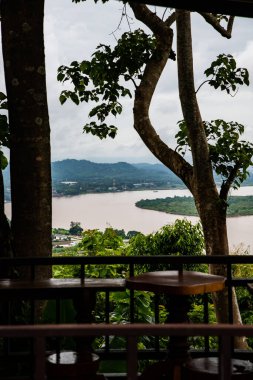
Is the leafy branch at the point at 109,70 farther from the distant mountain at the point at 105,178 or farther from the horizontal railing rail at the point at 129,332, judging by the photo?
the distant mountain at the point at 105,178

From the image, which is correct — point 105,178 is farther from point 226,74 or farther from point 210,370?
point 210,370

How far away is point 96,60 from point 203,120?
183cm

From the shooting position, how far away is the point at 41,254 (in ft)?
15.6

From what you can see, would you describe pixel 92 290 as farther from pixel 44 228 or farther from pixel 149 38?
pixel 149 38

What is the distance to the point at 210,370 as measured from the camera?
279 centimetres

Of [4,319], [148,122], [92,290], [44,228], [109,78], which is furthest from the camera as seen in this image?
[148,122]

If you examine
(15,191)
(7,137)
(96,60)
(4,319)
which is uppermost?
(96,60)

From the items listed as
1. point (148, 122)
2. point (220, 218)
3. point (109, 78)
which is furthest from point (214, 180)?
point (109, 78)

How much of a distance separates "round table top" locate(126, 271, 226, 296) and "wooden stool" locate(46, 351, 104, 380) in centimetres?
45

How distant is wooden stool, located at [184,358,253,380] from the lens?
2760 millimetres

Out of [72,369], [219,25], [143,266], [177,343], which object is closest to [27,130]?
[72,369]

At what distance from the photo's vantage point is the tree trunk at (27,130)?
4707mm

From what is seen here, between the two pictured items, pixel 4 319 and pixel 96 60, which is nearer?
pixel 4 319

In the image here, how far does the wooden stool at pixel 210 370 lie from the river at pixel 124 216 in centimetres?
223
